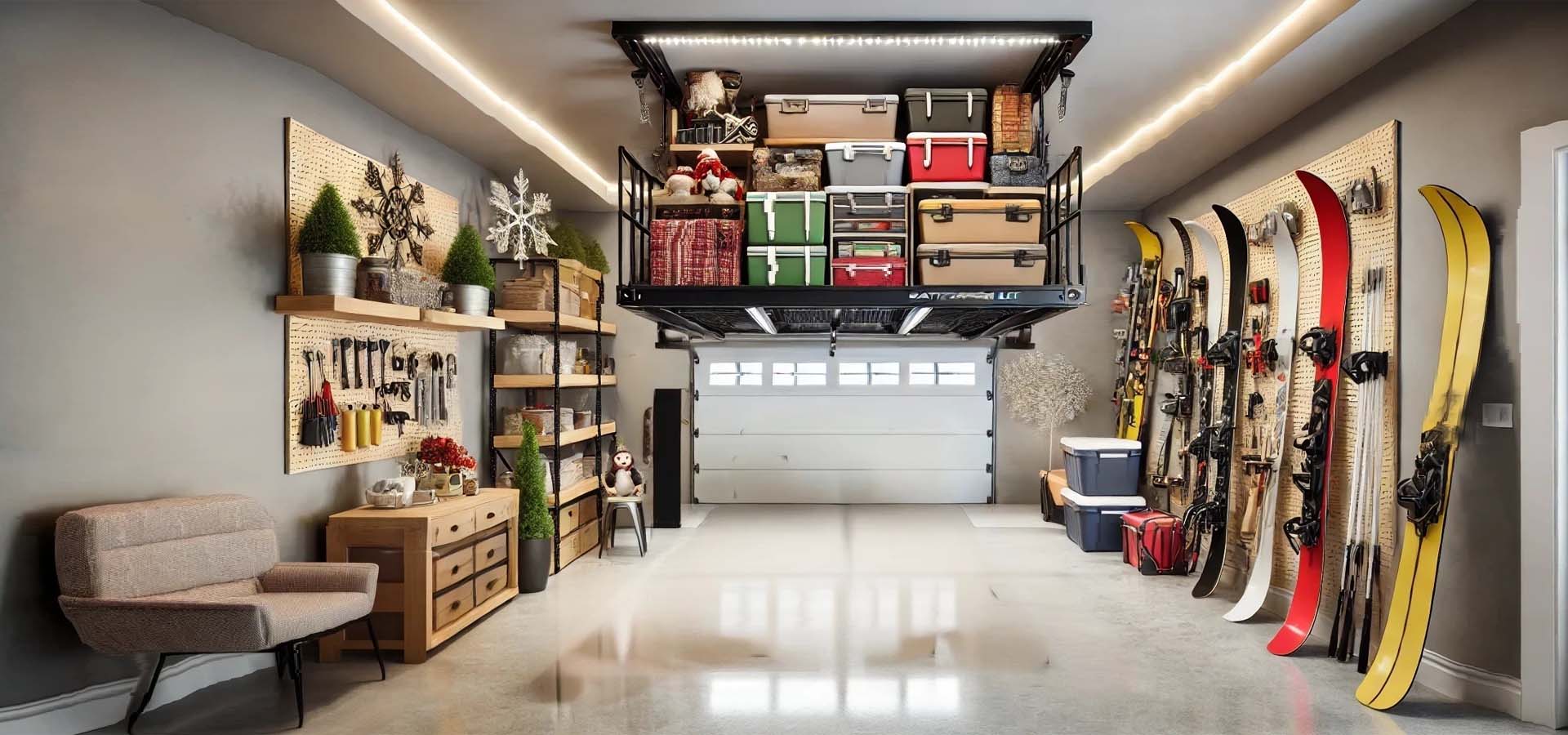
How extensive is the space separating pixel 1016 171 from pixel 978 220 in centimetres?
41

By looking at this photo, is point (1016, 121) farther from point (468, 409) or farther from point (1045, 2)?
point (468, 409)

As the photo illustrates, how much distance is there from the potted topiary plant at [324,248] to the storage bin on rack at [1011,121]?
3.12 m

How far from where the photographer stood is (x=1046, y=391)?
7.68 meters

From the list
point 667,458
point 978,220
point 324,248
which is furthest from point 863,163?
point 667,458

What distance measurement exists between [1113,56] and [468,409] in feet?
14.0

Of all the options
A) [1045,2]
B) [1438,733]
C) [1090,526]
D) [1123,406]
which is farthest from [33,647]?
[1123,406]

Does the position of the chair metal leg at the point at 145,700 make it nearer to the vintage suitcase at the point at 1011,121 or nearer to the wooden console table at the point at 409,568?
the wooden console table at the point at 409,568

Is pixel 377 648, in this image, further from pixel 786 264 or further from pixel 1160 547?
pixel 1160 547

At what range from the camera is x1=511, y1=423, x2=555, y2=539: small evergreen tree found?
4.91 metres

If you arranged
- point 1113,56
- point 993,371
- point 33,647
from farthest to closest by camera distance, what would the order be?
point 993,371 → point 1113,56 → point 33,647

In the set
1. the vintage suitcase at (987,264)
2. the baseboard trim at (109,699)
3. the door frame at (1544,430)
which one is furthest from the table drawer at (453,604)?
the door frame at (1544,430)

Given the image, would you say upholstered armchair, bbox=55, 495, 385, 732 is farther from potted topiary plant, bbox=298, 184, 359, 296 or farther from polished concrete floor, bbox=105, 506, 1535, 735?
potted topiary plant, bbox=298, 184, 359, 296

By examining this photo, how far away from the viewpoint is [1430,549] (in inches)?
126

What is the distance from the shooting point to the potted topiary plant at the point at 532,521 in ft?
16.1
